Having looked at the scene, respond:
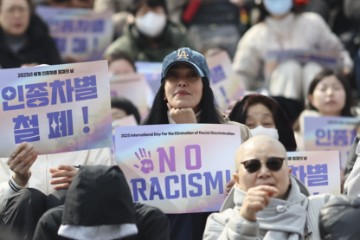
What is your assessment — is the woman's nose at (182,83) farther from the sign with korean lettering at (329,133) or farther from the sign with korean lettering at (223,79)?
the sign with korean lettering at (223,79)

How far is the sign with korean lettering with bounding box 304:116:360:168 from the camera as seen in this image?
11.8 meters

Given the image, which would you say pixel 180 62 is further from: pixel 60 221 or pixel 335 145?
pixel 335 145

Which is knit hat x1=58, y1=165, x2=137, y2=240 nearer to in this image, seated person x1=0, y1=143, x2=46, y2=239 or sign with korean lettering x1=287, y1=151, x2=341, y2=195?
seated person x1=0, y1=143, x2=46, y2=239

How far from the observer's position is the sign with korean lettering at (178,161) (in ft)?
29.8

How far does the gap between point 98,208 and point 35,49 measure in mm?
7444

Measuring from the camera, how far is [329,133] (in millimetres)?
11914

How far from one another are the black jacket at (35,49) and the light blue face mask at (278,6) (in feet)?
7.82

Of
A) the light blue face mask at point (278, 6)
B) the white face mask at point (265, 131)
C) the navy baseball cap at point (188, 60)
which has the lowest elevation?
the white face mask at point (265, 131)

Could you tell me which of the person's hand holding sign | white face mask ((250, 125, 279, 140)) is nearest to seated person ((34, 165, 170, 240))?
the person's hand holding sign

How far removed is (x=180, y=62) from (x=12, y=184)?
4.33 feet

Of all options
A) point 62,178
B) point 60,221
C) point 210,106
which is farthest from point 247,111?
point 60,221

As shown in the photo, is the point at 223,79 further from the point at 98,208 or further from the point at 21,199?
the point at 98,208

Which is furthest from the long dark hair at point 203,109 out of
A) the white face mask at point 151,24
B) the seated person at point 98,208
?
the white face mask at point 151,24

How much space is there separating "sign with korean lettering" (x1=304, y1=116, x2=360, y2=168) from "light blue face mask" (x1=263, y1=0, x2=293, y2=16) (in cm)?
371
